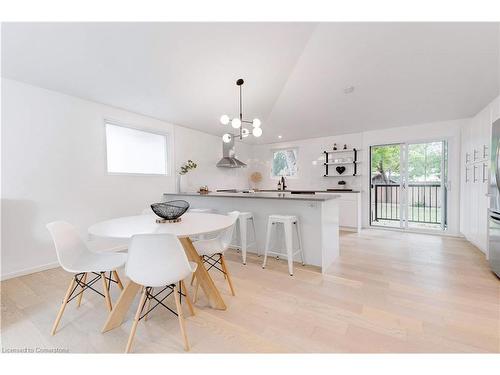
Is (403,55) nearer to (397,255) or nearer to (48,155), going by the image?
(397,255)

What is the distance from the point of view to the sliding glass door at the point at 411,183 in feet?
14.8

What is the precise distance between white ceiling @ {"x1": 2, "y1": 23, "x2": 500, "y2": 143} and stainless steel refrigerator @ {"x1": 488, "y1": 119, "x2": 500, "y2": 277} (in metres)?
1.24

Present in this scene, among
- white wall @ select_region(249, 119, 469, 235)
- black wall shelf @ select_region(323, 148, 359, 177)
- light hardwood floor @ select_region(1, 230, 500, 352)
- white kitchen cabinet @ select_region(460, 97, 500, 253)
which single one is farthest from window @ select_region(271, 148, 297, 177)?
light hardwood floor @ select_region(1, 230, 500, 352)

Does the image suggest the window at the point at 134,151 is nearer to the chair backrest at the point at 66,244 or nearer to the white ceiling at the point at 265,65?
the white ceiling at the point at 265,65

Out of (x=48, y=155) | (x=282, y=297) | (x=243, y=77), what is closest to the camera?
(x=282, y=297)

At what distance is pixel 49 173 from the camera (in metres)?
2.84

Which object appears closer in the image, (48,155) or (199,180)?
(48,155)

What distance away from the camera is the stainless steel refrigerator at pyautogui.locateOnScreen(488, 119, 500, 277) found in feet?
7.70

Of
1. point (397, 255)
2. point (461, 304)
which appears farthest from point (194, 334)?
point (397, 255)

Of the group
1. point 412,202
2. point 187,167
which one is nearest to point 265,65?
point 187,167

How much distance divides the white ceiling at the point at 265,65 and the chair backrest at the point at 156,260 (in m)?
2.34

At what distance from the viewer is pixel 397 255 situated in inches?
126

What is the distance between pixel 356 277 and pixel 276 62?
3197 millimetres

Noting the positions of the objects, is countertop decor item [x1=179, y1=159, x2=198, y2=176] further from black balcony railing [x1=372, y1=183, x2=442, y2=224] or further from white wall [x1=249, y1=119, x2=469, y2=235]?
black balcony railing [x1=372, y1=183, x2=442, y2=224]
